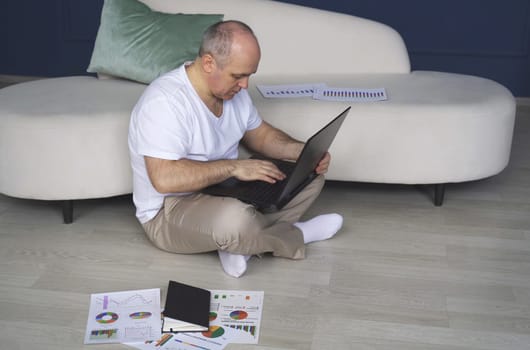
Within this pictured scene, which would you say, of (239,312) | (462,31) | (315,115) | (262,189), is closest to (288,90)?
(315,115)

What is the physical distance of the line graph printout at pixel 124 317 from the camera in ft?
6.92

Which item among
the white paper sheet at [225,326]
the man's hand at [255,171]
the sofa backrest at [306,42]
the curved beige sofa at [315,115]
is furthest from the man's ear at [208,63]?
the sofa backrest at [306,42]

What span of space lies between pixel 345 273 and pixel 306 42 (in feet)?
4.85

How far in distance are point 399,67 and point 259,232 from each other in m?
1.54

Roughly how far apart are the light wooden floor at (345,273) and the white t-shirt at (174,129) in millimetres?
294

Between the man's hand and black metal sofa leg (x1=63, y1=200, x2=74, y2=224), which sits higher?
the man's hand

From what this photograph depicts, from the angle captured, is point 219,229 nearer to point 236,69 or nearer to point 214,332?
point 214,332

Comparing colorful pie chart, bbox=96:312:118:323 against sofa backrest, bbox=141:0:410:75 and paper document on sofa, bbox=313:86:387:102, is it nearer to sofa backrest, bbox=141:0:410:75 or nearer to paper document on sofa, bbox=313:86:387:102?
paper document on sofa, bbox=313:86:387:102

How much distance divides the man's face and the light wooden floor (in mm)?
652

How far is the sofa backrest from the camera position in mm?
3582

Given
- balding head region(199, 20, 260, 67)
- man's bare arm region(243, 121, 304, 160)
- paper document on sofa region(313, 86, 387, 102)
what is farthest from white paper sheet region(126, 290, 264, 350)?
paper document on sofa region(313, 86, 387, 102)

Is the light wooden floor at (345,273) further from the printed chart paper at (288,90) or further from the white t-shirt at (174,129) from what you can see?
the printed chart paper at (288,90)

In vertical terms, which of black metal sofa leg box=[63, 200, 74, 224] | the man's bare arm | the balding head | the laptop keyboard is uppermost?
the balding head

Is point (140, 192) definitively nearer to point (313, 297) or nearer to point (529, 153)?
point (313, 297)
